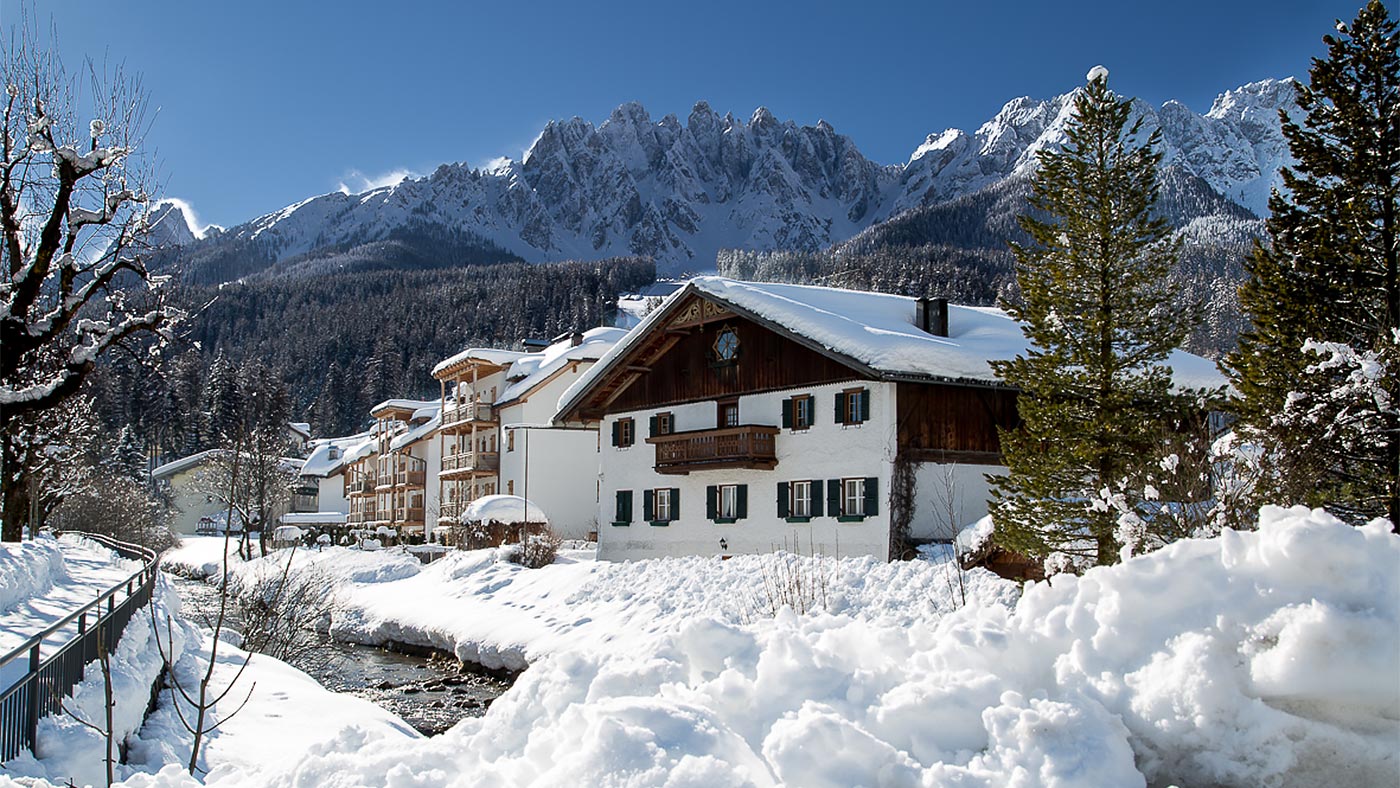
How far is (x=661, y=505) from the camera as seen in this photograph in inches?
1459

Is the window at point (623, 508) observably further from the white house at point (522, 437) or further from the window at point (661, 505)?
the white house at point (522, 437)

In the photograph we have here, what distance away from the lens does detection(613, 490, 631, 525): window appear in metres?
38.0

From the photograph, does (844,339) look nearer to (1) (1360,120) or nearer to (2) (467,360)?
(1) (1360,120)

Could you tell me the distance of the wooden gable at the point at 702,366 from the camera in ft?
106

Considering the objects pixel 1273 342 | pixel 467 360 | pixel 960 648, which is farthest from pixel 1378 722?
pixel 467 360

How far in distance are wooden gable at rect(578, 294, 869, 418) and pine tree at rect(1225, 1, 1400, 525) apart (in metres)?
10.2

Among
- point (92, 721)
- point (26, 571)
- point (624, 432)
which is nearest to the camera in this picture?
point (92, 721)

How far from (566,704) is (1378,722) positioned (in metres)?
3.92

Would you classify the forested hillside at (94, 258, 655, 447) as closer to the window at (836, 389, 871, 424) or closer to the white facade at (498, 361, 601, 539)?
the white facade at (498, 361, 601, 539)

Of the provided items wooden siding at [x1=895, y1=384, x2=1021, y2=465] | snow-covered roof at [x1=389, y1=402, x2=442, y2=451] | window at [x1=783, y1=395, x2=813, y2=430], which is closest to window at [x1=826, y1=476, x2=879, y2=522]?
wooden siding at [x1=895, y1=384, x2=1021, y2=465]

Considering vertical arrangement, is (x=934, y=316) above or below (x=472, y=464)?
above

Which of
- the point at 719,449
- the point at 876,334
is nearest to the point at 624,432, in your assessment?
the point at 719,449

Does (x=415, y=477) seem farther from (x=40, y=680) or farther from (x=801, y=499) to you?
(x=40, y=680)

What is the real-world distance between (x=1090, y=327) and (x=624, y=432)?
18.5 metres
